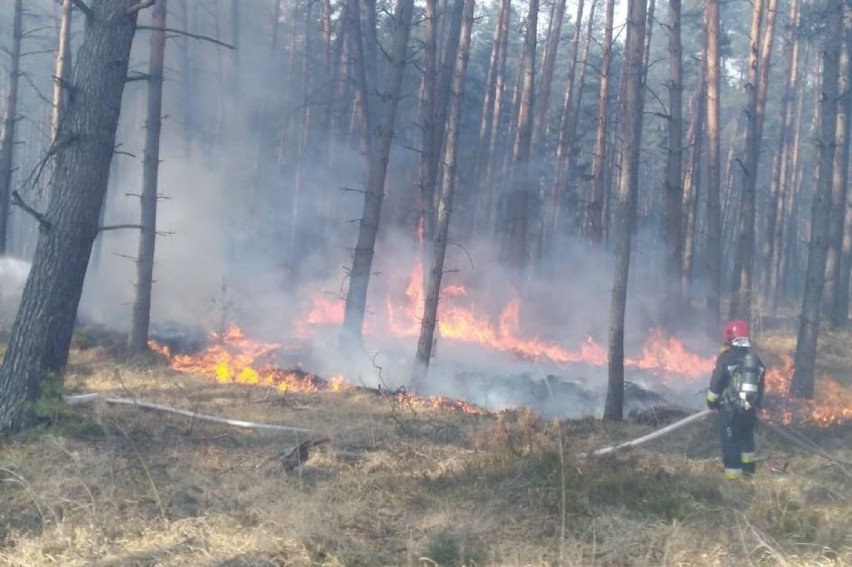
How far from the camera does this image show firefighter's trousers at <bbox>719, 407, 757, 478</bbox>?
8602 mm

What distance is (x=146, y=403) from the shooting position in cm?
989

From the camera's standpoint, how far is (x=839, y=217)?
21984 mm

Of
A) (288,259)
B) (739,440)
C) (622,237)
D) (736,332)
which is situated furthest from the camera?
(288,259)

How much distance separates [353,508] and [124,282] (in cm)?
2096

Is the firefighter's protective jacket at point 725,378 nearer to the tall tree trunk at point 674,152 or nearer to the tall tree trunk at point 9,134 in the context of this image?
the tall tree trunk at point 674,152

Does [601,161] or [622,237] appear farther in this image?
[601,161]

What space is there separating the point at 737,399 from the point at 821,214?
7.03m

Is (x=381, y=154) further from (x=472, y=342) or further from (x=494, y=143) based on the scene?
(x=494, y=143)

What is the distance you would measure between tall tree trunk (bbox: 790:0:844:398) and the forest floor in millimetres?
4585

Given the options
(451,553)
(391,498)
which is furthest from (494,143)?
(451,553)

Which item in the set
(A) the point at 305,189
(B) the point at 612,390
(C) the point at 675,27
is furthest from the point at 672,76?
(A) the point at 305,189

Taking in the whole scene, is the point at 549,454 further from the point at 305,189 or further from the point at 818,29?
the point at 305,189

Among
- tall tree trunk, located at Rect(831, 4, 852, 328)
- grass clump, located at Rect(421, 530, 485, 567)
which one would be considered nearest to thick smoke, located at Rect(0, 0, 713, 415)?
tall tree trunk, located at Rect(831, 4, 852, 328)

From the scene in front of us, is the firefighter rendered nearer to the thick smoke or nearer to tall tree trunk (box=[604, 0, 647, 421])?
tall tree trunk (box=[604, 0, 647, 421])
